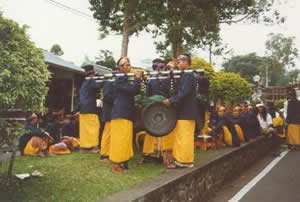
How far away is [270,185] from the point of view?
25.3 ft

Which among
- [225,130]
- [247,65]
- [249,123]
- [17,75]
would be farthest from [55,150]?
[247,65]

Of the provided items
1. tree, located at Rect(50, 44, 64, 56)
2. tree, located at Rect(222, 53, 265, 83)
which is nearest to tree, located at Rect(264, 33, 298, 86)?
tree, located at Rect(222, 53, 265, 83)

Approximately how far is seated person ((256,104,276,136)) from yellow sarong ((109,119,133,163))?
898 centimetres

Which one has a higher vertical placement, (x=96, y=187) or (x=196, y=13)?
(x=196, y=13)

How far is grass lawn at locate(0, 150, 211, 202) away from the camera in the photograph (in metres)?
4.37

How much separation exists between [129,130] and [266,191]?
3.23 meters

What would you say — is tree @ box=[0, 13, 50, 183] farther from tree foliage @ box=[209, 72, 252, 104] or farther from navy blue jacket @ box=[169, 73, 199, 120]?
tree foliage @ box=[209, 72, 252, 104]

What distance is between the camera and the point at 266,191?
282 inches

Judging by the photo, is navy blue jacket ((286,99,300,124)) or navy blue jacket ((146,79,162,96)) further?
navy blue jacket ((286,99,300,124))

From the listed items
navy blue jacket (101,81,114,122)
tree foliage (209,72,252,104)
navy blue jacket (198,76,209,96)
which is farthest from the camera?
tree foliage (209,72,252,104)

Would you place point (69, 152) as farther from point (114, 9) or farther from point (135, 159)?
point (114, 9)

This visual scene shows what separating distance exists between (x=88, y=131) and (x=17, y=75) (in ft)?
13.9

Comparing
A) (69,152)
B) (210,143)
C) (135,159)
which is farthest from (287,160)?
(69,152)

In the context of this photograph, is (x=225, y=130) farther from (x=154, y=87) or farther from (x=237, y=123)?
(x=154, y=87)
